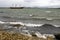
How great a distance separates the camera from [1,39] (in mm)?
6926

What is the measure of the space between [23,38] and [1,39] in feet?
3.45

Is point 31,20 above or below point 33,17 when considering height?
above

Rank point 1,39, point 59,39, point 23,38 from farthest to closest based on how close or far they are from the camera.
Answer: point 59,39, point 23,38, point 1,39

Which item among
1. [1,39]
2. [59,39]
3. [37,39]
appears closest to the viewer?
[1,39]

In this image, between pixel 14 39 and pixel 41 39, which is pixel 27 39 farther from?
pixel 41 39

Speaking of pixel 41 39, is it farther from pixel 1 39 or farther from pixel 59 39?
pixel 1 39

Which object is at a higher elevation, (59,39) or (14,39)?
(14,39)

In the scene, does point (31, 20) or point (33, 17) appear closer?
point (31, 20)

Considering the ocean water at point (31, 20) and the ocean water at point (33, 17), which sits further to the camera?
the ocean water at point (33, 17)

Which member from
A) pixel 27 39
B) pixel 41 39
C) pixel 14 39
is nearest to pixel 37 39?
pixel 41 39

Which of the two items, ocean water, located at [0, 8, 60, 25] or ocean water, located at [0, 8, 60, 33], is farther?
ocean water, located at [0, 8, 60, 25]

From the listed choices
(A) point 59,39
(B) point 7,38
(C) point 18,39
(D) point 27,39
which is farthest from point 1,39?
(A) point 59,39

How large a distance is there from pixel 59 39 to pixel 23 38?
2.72 m

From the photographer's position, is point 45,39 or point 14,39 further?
point 45,39
